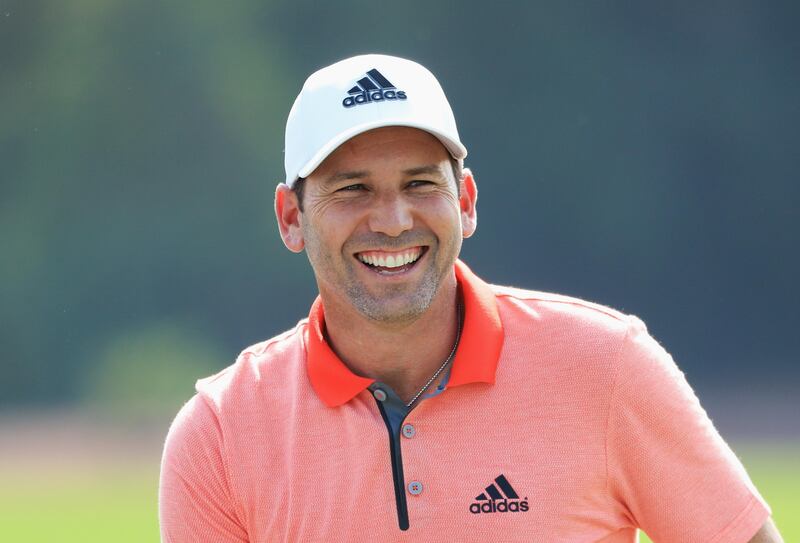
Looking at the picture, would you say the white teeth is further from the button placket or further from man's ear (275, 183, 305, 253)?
the button placket

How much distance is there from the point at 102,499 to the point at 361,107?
6012mm

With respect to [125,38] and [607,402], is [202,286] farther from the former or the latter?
[607,402]

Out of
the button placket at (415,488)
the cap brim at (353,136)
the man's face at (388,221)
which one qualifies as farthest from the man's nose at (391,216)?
the button placket at (415,488)

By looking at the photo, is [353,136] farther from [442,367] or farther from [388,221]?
[442,367]

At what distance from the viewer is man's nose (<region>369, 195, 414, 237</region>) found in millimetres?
2484

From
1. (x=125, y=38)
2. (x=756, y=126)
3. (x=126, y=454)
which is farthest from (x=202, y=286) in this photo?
(x=756, y=126)

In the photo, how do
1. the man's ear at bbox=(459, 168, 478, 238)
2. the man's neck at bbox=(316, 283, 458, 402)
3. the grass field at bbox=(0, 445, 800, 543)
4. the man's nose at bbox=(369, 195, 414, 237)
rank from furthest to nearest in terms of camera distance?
the grass field at bbox=(0, 445, 800, 543) → the man's ear at bbox=(459, 168, 478, 238) → the man's neck at bbox=(316, 283, 458, 402) → the man's nose at bbox=(369, 195, 414, 237)

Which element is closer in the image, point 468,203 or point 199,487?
point 199,487

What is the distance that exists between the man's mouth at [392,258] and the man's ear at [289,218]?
239mm

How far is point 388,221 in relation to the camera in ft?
8.18

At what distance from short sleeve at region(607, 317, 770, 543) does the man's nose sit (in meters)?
0.49

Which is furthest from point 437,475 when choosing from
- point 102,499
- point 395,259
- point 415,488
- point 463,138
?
point 463,138

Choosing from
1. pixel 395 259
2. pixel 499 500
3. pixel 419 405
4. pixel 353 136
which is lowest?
pixel 499 500

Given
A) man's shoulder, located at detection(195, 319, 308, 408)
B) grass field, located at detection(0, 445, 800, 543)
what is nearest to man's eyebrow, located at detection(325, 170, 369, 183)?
man's shoulder, located at detection(195, 319, 308, 408)
